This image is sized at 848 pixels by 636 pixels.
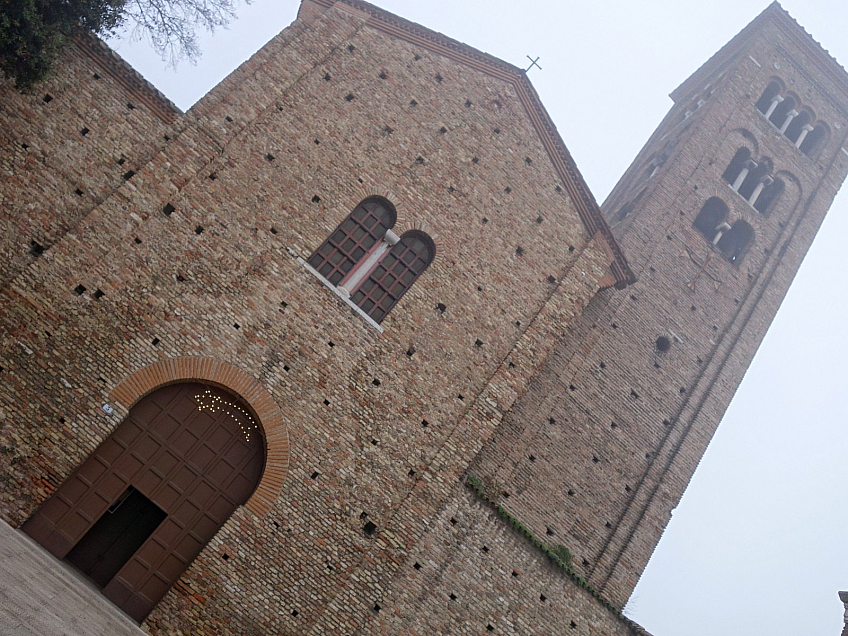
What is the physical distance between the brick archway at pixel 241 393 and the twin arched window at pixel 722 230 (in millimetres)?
13414

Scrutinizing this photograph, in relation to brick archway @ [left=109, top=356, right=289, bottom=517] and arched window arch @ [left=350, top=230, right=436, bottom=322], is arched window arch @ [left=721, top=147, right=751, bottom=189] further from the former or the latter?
brick archway @ [left=109, top=356, right=289, bottom=517]

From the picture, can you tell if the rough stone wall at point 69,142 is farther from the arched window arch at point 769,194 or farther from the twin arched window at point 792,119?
the twin arched window at point 792,119

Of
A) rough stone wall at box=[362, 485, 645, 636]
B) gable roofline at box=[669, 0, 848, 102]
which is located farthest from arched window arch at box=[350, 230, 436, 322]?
gable roofline at box=[669, 0, 848, 102]

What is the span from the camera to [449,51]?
1466cm

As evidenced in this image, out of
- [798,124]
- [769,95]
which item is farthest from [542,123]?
[798,124]

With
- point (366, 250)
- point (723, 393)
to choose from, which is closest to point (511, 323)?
point (366, 250)

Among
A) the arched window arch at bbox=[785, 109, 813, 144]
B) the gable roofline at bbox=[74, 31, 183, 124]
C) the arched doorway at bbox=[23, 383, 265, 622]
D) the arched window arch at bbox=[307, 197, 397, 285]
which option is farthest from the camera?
the arched window arch at bbox=[785, 109, 813, 144]

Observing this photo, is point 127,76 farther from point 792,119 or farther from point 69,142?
point 792,119

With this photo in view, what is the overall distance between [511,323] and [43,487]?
27.0ft

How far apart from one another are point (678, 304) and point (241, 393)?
11.4m

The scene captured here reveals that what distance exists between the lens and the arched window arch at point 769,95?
21547 millimetres

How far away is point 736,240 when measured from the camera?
19609mm

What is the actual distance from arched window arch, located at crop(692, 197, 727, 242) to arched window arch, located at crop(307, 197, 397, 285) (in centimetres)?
1022

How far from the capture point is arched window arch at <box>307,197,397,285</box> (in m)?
12.4
